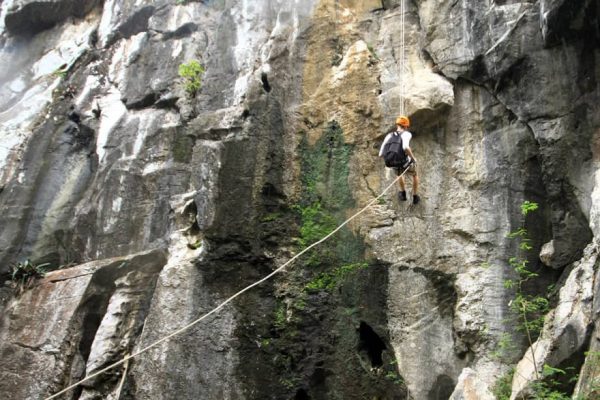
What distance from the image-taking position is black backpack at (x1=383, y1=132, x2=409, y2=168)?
29.0 ft

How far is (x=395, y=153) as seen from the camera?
8820 mm

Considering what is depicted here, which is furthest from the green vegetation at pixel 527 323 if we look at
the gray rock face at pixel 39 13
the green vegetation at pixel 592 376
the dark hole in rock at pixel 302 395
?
the gray rock face at pixel 39 13

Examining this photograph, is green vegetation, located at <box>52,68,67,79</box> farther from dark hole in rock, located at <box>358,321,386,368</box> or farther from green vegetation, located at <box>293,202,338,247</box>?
dark hole in rock, located at <box>358,321,386,368</box>

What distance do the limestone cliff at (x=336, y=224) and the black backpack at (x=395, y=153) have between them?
2.64 ft

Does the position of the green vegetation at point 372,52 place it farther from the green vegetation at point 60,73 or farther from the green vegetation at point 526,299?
the green vegetation at point 60,73

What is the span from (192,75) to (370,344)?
245 inches

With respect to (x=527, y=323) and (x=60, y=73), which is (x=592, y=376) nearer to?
(x=527, y=323)

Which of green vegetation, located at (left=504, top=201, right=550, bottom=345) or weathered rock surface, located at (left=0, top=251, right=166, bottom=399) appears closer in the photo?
green vegetation, located at (left=504, top=201, right=550, bottom=345)

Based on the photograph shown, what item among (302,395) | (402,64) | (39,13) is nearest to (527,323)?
(302,395)

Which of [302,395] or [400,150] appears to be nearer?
[302,395]

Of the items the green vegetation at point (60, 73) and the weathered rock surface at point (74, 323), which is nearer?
the weathered rock surface at point (74, 323)

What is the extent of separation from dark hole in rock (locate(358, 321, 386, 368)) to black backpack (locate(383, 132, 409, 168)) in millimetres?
2185

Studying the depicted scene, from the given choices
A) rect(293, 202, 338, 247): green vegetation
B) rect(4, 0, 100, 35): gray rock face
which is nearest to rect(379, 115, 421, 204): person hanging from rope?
rect(293, 202, 338, 247): green vegetation

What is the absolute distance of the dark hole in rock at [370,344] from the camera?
8578mm
